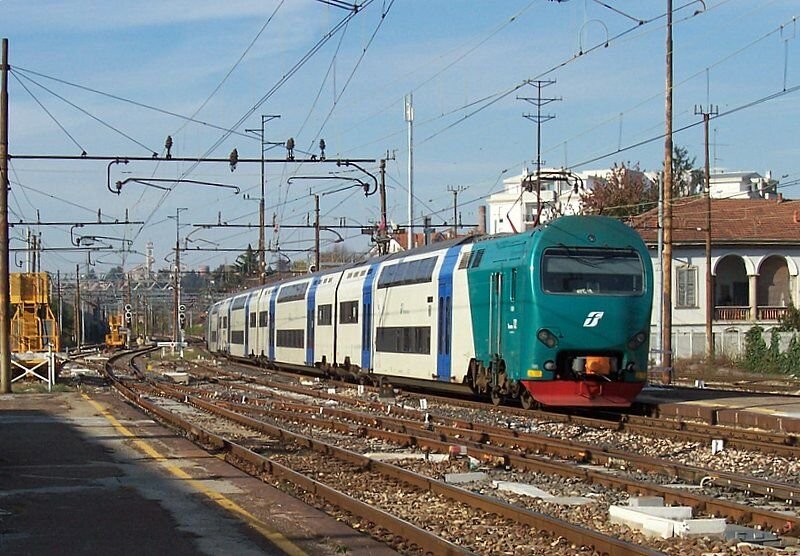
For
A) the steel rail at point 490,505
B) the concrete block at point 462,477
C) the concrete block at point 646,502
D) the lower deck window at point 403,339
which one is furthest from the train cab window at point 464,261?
the concrete block at point 646,502

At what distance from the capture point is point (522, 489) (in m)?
12.0

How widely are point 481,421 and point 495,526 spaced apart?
420 inches

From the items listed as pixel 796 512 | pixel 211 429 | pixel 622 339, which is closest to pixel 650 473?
pixel 796 512

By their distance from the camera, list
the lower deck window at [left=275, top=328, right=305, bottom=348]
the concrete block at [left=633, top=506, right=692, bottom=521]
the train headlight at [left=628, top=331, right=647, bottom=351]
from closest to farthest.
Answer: the concrete block at [left=633, top=506, right=692, bottom=521], the train headlight at [left=628, top=331, right=647, bottom=351], the lower deck window at [left=275, top=328, right=305, bottom=348]

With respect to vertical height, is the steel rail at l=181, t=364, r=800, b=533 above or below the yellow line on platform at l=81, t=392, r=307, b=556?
above

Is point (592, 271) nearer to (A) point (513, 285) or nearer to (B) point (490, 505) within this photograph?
(A) point (513, 285)

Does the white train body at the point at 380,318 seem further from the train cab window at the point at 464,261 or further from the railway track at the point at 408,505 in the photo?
the railway track at the point at 408,505

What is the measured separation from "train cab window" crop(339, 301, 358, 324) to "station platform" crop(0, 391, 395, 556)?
15054 mm

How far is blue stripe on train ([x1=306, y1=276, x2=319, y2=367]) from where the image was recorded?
126 ft

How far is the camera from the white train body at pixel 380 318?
2466 cm

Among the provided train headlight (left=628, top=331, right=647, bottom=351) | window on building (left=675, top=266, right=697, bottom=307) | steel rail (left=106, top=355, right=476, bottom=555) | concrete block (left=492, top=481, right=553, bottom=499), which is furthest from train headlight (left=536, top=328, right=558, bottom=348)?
window on building (left=675, top=266, right=697, bottom=307)

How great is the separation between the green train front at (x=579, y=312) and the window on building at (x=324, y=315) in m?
15.3

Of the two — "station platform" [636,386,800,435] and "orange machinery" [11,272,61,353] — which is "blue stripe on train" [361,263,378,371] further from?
"orange machinery" [11,272,61,353]

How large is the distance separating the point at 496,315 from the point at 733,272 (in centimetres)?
3890
